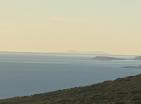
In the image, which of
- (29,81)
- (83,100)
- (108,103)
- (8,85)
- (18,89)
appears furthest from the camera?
(29,81)

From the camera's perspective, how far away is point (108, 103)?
2447 cm

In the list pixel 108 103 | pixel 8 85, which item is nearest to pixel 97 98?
pixel 108 103

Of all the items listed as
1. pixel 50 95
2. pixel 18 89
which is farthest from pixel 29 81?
pixel 50 95

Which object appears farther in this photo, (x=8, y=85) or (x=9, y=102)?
(x=8, y=85)

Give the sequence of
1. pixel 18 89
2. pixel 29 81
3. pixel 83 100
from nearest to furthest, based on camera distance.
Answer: pixel 83 100, pixel 18 89, pixel 29 81

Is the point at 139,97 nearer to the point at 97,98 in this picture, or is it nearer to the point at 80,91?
the point at 97,98

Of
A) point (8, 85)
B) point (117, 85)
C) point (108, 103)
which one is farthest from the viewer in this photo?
point (8, 85)

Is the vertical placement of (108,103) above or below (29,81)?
above

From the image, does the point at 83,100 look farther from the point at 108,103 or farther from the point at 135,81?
the point at 135,81

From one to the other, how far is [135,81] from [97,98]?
6.05m

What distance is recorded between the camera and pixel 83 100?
26906 mm

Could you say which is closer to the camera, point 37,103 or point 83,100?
point 83,100

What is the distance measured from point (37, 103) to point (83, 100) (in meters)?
3.45

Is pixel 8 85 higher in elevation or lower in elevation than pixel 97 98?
lower
